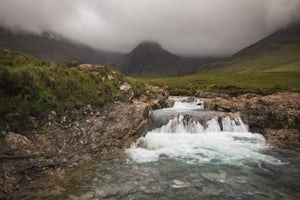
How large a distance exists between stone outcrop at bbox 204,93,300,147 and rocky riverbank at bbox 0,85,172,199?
1635cm

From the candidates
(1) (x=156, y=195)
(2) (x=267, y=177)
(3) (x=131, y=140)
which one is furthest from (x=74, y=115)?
(2) (x=267, y=177)

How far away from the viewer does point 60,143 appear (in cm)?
1472

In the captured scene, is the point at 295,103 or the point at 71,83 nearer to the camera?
the point at 71,83

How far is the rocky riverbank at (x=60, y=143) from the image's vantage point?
1112 cm

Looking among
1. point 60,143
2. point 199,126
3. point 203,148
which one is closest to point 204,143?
point 203,148

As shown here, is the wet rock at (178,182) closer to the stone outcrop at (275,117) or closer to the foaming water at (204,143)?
the foaming water at (204,143)

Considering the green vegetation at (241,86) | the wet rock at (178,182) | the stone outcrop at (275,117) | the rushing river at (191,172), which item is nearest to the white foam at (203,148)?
the rushing river at (191,172)

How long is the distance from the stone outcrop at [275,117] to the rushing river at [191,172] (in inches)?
124

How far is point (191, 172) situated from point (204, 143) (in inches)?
358

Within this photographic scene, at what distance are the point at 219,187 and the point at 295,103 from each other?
2490 cm

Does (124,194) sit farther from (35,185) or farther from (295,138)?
(295,138)

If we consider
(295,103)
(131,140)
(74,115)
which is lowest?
(131,140)

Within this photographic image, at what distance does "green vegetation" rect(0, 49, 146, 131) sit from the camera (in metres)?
13.9

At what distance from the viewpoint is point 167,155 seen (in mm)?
18656
